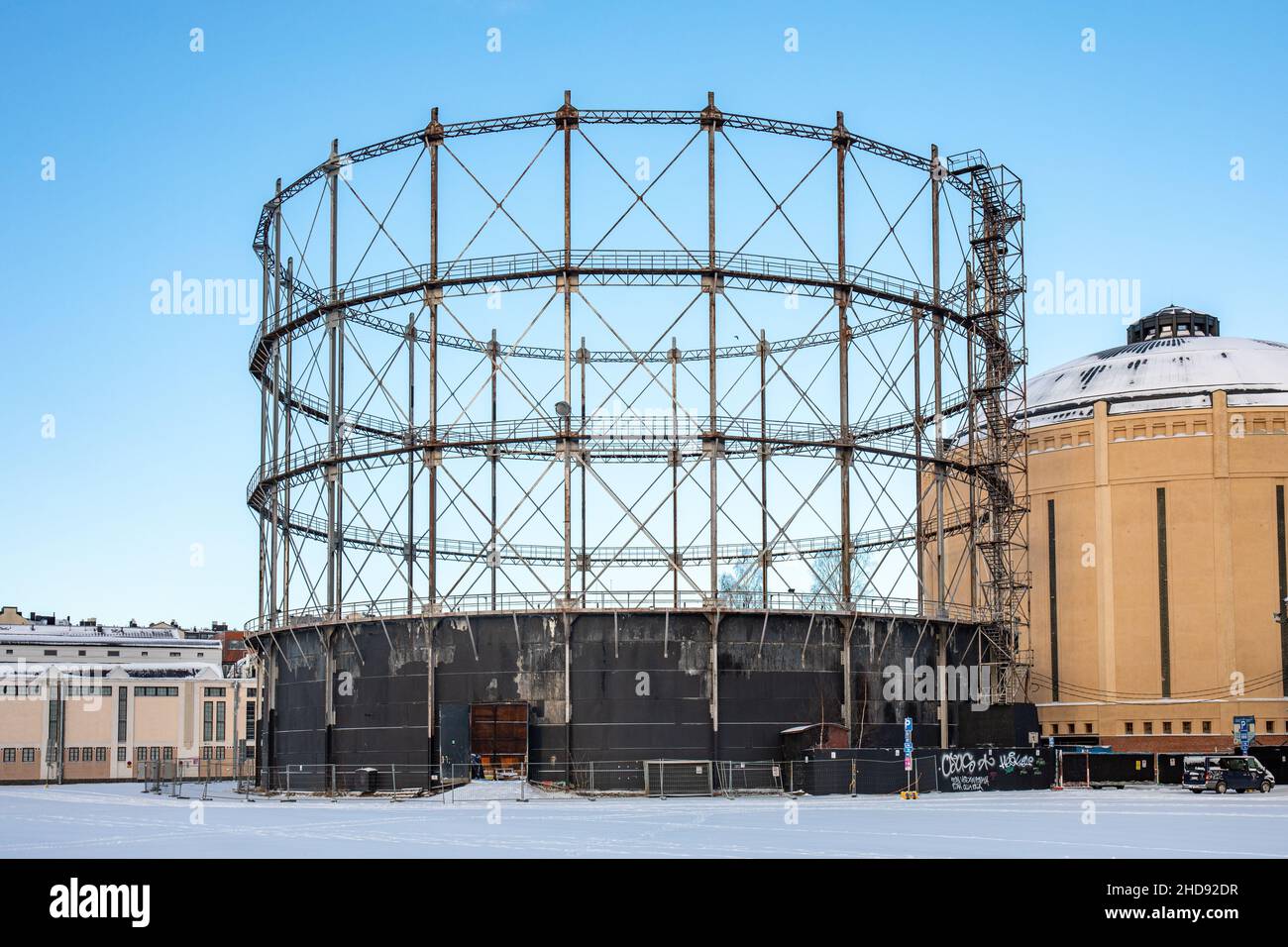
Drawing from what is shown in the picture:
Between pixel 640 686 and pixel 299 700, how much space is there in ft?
40.3

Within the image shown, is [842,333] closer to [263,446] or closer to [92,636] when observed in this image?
[263,446]

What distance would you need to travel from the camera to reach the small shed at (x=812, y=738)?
139 feet

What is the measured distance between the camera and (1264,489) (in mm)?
63500

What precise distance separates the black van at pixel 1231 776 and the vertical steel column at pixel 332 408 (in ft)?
88.3

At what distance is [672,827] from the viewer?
85.6 feet

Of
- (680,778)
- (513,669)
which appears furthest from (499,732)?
(680,778)

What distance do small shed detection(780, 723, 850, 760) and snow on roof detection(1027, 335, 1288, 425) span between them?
97.4 feet

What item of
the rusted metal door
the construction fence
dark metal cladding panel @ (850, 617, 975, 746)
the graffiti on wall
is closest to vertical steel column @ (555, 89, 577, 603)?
the rusted metal door

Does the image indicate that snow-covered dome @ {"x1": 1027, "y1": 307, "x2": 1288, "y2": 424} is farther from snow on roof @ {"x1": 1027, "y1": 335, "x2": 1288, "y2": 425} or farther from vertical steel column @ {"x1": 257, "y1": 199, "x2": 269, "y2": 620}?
vertical steel column @ {"x1": 257, "y1": 199, "x2": 269, "y2": 620}

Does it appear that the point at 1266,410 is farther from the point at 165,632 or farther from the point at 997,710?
the point at 165,632

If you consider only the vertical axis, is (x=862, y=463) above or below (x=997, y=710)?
above

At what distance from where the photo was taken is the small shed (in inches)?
1672
